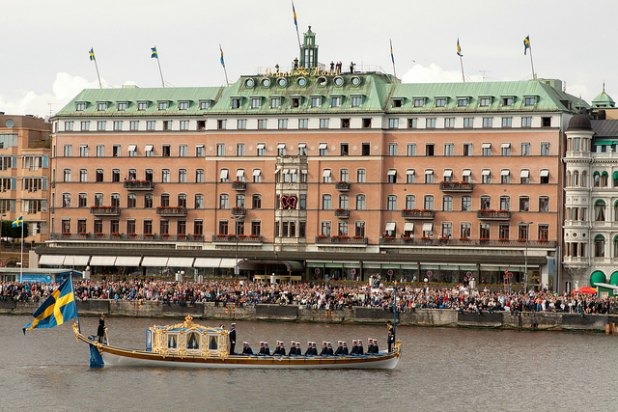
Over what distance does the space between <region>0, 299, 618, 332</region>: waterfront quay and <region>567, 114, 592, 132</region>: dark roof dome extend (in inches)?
1402

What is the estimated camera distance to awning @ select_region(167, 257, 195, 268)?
593ft

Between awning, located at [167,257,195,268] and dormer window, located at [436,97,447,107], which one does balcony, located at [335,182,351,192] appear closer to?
dormer window, located at [436,97,447,107]

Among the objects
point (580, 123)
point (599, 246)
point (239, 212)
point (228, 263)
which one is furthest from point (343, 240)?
point (580, 123)

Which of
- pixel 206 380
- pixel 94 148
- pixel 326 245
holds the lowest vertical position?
pixel 206 380

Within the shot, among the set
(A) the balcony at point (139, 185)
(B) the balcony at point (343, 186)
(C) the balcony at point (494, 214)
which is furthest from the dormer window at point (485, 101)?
(A) the balcony at point (139, 185)

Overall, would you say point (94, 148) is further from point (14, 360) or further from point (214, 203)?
point (14, 360)

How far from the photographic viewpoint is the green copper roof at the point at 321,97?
176000 millimetres

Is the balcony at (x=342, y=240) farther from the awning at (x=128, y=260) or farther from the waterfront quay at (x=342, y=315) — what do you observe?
the waterfront quay at (x=342, y=315)

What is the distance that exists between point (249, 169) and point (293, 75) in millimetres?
12357

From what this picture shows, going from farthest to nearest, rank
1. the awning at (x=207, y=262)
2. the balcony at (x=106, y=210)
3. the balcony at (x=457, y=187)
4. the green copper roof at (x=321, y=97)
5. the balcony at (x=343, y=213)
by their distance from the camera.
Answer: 1. the balcony at (x=106, y=210)
2. the balcony at (x=343, y=213)
3. the awning at (x=207, y=262)
4. the balcony at (x=457, y=187)
5. the green copper roof at (x=321, y=97)

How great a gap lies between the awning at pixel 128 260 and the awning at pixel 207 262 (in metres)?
7.25

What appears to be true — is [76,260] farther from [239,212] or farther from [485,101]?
[485,101]

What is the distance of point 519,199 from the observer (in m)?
175

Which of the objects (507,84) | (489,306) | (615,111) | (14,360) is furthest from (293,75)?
(14,360)
